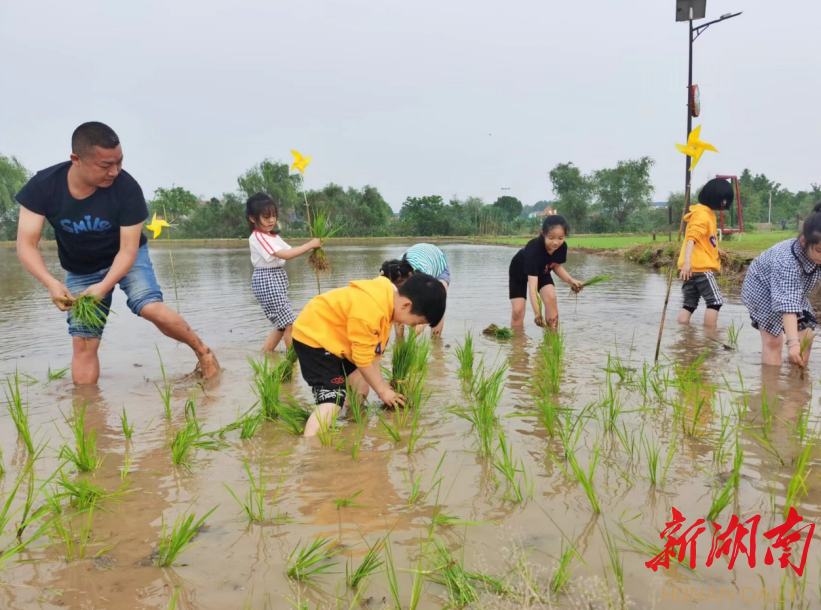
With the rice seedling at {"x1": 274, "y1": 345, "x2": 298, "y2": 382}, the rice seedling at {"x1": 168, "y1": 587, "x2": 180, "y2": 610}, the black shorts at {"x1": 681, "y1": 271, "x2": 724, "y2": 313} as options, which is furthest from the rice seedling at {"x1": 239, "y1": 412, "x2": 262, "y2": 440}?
the black shorts at {"x1": 681, "y1": 271, "x2": 724, "y2": 313}

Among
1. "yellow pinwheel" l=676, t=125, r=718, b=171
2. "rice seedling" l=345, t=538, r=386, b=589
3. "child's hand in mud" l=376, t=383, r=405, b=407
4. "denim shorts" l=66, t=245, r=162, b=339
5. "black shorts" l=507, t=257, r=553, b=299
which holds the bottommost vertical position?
"rice seedling" l=345, t=538, r=386, b=589

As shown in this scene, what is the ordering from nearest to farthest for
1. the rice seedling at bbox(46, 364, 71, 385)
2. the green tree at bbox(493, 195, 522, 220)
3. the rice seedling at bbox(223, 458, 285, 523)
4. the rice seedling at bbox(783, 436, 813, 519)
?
the rice seedling at bbox(783, 436, 813, 519), the rice seedling at bbox(223, 458, 285, 523), the rice seedling at bbox(46, 364, 71, 385), the green tree at bbox(493, 195, 522, 220)

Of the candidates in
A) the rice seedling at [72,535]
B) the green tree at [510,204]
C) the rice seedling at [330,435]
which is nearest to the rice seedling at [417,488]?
the rice seedling at [330,435]

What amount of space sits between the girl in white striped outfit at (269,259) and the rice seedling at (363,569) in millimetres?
3147

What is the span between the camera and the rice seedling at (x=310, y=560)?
5.46ft

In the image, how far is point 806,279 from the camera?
3908mm

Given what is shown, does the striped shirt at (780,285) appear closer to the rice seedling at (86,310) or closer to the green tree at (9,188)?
the rice seedling at (86,310)

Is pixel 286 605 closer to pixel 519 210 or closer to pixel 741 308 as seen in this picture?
pixel 741 308

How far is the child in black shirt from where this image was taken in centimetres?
564

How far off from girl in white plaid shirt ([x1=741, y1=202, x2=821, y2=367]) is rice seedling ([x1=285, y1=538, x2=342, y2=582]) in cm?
319

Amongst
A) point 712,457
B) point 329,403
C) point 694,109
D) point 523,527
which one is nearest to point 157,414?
point 329,403

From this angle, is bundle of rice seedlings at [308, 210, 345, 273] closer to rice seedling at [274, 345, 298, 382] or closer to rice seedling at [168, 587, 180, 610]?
rice seedling at [274, 345, 298, 382]

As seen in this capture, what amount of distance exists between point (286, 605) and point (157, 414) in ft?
6.91

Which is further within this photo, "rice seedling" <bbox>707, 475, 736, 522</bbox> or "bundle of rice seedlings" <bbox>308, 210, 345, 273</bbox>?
"bundle of rice seedlings" <bbox>308, 210, 345, 273</bbox>
